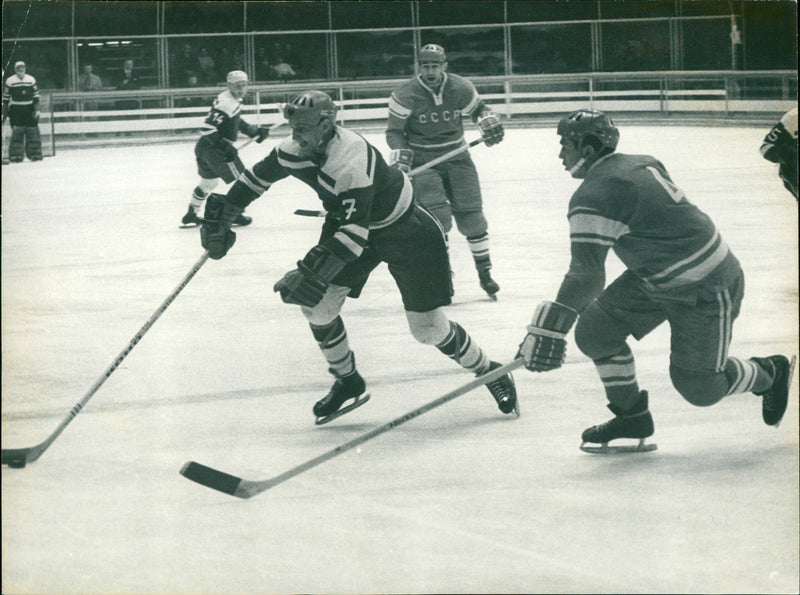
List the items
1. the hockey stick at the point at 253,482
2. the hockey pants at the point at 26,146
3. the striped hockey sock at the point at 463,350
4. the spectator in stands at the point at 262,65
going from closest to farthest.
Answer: the hockey stick at the point at 253,482 < the striped hockey sock at the point at 463,350 < the spectator in stands at the point at 262,65 < the hockey pants at the point at 26,146

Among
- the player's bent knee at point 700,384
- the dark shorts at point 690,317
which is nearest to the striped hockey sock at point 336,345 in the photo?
the dark shorts at point 690,317

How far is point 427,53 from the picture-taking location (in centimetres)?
579

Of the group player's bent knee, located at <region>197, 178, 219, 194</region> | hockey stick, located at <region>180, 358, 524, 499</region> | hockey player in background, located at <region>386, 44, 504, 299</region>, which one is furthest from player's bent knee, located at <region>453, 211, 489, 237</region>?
player's bent knee, located at <region>197, 178, 219, 194</region>

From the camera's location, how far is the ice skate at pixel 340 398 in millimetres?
4195

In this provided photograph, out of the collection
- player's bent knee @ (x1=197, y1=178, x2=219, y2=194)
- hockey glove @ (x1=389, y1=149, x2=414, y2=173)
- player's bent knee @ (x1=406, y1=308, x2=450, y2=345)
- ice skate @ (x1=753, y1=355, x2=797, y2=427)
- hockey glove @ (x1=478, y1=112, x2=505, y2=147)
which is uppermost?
hockey glove @ (x1=478, y1=112, x2=505, y2=147)

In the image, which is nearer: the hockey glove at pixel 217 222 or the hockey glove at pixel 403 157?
the hockey glove at pixel 217 222

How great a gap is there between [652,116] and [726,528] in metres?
6.51

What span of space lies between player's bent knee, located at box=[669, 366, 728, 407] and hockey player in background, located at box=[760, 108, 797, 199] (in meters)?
0.81

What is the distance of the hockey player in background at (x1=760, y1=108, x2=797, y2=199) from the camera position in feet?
13.2

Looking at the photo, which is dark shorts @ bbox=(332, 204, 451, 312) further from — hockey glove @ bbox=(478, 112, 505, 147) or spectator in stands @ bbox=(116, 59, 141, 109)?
spectator in stands @ bbox=(116, 59, 141, 109)

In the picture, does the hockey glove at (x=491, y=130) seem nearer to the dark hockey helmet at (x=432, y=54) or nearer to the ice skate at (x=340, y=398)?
the dark hockey helmet at (x=432, y=54)

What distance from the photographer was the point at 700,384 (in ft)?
11.5

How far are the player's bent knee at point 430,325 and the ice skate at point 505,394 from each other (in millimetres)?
228

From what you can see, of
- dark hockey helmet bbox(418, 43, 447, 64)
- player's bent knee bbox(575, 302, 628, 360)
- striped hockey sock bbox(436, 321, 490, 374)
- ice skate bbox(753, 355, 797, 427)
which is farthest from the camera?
dark hockey helmet bbox(418, 43, 447, 64)
